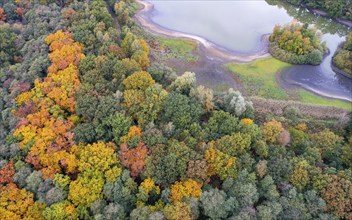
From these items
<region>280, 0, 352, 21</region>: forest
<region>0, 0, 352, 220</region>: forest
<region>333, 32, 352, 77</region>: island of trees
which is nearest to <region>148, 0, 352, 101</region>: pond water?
<region>333, 32, 352, 77</region>: island of trees

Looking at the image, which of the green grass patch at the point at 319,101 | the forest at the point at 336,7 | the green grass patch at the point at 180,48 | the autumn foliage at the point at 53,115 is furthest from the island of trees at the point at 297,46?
the autumn foliage at the point at 53,115

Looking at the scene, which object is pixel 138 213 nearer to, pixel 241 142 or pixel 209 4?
pixel 241 142

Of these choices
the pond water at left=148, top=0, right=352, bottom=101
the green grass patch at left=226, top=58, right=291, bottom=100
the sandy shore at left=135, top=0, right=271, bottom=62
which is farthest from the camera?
the sandy shore at left=135, top=0, right=271, bottom=62

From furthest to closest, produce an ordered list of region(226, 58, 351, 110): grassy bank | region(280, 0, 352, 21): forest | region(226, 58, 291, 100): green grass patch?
1. region(280, 0, 352, 21): forest
2. region(226, 58, 291, 100): green grass patch
3. region(226, 58, 351, 110): grassy bank

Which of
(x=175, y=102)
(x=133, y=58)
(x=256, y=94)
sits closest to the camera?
(x=175, y=102)

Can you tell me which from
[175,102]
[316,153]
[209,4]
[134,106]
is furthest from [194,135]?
[209,4]

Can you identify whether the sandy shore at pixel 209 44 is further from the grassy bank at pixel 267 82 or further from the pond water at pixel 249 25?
the grassy bank at pixel 267 82

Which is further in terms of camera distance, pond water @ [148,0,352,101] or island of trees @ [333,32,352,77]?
island of trees @ [333,32,352,77]

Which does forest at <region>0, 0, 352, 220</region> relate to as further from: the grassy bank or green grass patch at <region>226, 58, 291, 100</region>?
green grass patch at <region>226, 58, 291, 100</region>
